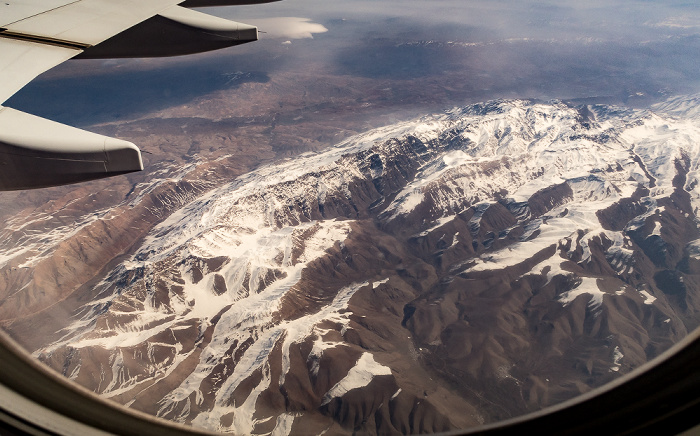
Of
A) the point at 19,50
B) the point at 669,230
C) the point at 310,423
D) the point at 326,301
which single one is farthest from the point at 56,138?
the point at 669,230

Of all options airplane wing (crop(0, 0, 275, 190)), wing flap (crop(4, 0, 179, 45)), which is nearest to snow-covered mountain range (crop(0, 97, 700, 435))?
airplane wing (crop(0, 0, 275, 190))

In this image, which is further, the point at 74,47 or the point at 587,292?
the point at 587,292

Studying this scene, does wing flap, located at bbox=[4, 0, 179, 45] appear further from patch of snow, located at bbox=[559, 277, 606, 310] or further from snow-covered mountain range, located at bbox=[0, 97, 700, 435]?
patch of snow, located at bbox=[559, 277, 606, 310]

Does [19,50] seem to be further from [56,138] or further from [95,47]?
[56,138]

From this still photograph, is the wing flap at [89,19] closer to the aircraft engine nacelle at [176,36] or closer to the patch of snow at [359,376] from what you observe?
the aircraft engine nacelle at [176,36]

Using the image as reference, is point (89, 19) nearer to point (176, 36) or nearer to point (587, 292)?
point (176, 36)

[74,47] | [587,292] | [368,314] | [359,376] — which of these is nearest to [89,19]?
[74,47]
